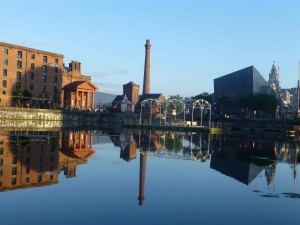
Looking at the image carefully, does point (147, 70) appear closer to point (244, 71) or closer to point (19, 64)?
point (19, 64)

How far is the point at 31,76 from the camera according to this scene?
93.4 metres

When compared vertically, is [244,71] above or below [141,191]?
above

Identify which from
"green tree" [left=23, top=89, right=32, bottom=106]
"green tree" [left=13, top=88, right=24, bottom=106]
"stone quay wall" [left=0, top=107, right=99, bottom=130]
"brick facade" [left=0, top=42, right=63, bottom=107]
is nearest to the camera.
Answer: "stone quay wall" [left=0, top=107, right=99, bottom=130]

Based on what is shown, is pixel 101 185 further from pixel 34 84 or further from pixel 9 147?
pixel 34 84

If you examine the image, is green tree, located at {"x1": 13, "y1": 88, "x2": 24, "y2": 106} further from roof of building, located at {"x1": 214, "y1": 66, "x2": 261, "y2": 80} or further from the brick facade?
roof of building, located at {"x1": 214, "y1": 66, "x2": 261, "y2": 80}

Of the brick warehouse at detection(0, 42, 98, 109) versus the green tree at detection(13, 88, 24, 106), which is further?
the brick warehouse at detection(0, 42, 98, 109)

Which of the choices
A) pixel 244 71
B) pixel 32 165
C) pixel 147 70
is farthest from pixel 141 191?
pixel 244 71

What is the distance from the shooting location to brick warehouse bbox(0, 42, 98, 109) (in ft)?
287

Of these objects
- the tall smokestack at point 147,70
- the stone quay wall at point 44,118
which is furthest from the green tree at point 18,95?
the tall smokestack at point 147,70

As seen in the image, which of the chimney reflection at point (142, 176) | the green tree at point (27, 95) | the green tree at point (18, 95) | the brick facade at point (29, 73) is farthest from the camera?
the green tree at point (27, 95)

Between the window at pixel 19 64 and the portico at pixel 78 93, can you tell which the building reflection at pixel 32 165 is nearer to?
the window at pixel 19 64

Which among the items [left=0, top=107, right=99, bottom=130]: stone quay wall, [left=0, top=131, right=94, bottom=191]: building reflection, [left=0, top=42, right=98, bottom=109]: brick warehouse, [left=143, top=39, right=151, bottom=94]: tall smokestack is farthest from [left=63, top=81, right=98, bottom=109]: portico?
[left=0, top=131, right=94, bottom=191]: building reflection

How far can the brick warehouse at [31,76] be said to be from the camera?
3445 inches

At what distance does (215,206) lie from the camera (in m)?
15.2
